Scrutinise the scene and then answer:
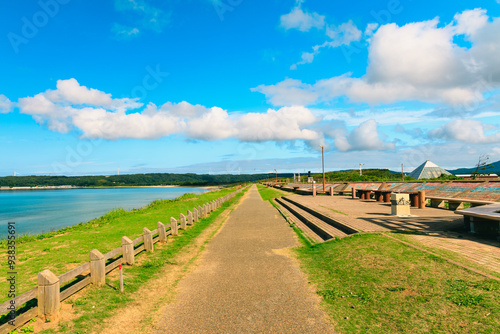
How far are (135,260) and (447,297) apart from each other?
325 inches

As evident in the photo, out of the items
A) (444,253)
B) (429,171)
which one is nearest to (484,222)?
(444,253)

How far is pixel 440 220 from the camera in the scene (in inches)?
489

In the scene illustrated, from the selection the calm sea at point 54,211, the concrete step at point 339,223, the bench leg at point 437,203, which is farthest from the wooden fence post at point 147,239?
the bench leg at point 437,203

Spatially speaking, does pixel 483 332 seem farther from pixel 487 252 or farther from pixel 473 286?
pixel 487 252

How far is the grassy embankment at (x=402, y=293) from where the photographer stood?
14.7 feet

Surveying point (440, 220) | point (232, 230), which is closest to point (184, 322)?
point (232, 230)

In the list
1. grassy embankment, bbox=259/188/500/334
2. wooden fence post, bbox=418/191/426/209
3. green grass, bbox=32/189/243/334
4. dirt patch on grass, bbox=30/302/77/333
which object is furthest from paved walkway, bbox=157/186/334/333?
wooden fence post, bbox=418/191/426/209

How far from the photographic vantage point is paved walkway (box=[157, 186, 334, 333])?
489 centimetres

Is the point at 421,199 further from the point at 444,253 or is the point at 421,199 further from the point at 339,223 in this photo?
the point at 444,253

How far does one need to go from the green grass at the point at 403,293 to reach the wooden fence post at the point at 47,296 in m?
5.11

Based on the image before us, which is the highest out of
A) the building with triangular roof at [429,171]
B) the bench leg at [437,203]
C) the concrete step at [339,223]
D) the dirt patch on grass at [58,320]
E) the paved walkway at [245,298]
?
the building with triangular roof at [429,171]

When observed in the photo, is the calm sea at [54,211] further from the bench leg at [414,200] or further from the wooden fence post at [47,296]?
the bench leg at [414,200]

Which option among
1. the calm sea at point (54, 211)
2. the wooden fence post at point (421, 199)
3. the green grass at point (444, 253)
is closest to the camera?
the green grass at point (444, 253)

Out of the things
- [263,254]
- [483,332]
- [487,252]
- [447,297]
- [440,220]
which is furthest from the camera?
[440,220]
